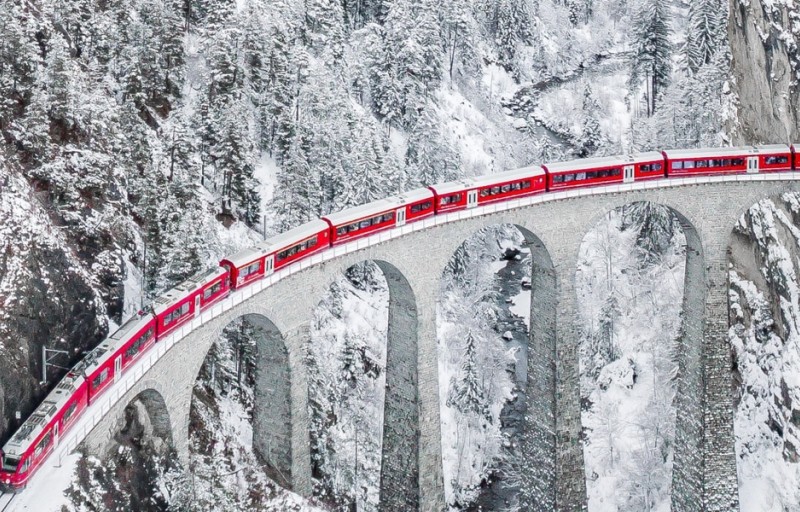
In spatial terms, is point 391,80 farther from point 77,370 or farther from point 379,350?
point 77,370

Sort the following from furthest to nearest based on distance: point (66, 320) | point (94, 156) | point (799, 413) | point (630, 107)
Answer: point (630, 107) < point (799, 413) < point (94, 156) < point (66, 320)

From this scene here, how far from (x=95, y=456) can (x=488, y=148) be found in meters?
65.2

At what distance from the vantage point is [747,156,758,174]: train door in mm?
54625

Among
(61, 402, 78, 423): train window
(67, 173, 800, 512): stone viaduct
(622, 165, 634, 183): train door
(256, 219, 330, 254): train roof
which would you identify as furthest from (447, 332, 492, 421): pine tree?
(61, 402, 78, 423): train window

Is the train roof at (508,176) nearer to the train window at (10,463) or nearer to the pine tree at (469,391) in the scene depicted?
the pine tree at (469,391)

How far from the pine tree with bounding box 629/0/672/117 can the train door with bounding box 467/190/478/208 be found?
5192cm

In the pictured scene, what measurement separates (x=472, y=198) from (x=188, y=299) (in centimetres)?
1674

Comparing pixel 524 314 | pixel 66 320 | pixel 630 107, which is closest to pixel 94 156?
pixel 66 320

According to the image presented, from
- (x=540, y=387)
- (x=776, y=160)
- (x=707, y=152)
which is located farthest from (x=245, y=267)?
(x=776, y=160)

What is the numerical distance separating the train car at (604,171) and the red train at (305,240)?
0.18ft

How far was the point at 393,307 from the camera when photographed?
159 ft

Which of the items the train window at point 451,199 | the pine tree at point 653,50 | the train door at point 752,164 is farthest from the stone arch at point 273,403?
the pine tree at point 653,50

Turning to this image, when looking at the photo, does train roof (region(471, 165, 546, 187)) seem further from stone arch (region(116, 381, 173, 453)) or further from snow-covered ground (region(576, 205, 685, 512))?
snow-covered ground (region(576, 205, 685, 512))

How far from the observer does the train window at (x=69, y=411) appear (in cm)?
3434
